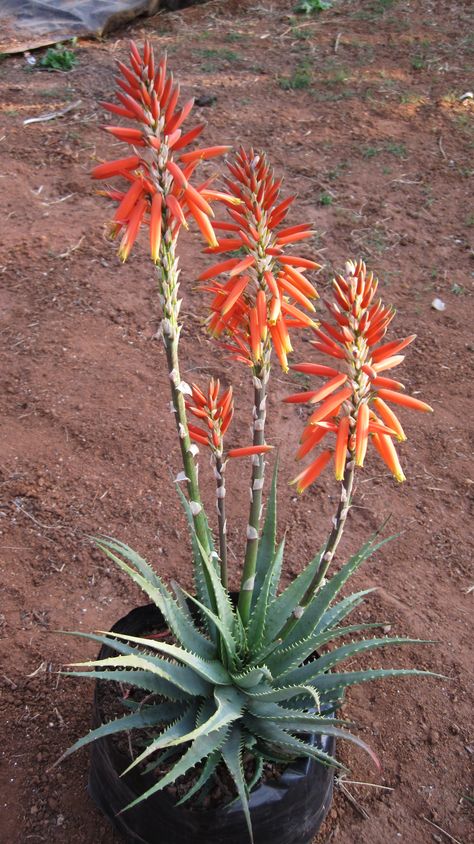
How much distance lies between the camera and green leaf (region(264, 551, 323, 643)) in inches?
86.7

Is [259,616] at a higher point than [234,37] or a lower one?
lower

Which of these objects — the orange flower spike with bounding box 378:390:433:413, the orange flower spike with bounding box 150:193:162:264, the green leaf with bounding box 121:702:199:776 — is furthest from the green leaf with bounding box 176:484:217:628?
the orange flower spike with bounding box 150:193:162:264

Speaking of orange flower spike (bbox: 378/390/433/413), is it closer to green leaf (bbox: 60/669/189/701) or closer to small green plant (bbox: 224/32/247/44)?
green leaf (bbox: 60/669/189/701)

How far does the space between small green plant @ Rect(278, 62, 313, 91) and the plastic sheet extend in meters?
2.20

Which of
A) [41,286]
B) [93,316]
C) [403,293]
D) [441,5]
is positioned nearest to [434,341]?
[403,293]

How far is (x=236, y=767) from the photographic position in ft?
6.36

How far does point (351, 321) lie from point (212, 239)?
34 centimetres

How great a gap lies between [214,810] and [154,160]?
1.67 meters

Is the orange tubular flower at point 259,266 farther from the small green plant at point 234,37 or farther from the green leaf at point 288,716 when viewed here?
the small green plant at point 234,37

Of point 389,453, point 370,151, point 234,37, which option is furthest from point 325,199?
point 389,453

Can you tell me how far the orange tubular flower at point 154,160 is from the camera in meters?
1.49

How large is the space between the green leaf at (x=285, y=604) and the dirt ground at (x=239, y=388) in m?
0.85

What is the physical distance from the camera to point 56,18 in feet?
25.6

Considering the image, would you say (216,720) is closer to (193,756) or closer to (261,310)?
(193,756)
